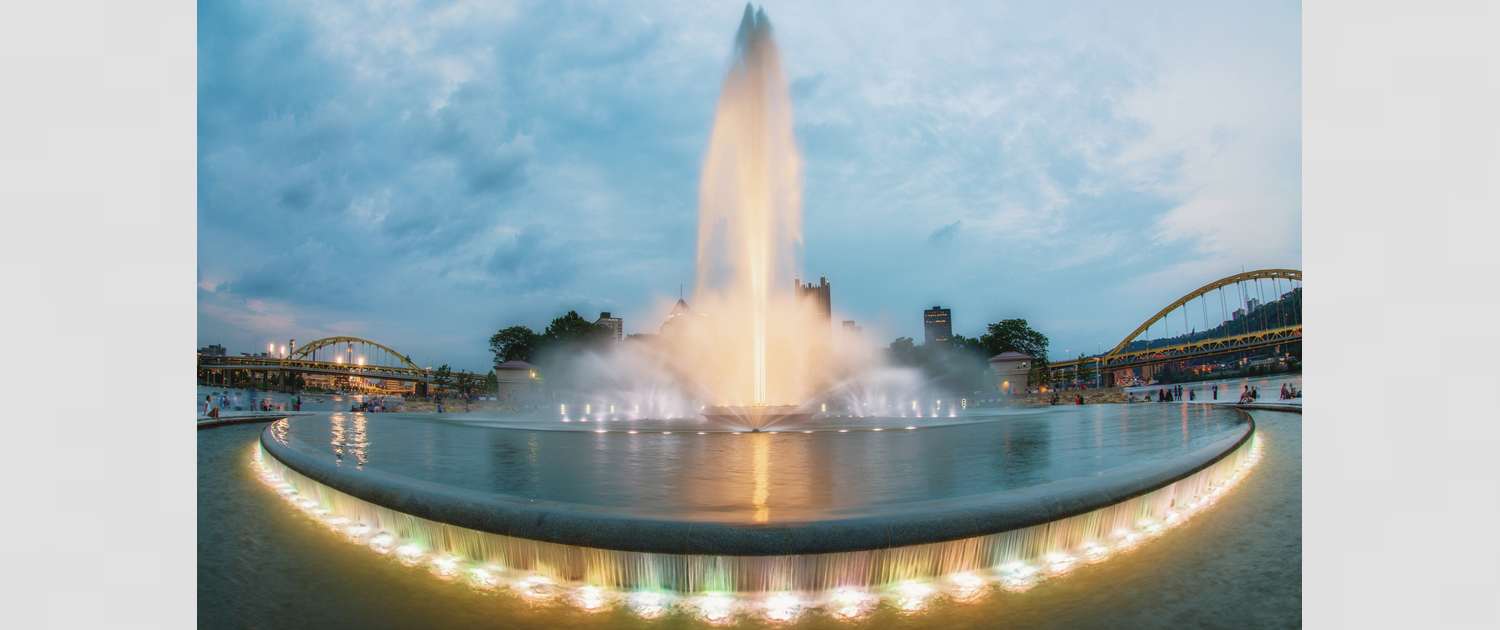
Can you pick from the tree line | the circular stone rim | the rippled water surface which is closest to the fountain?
the circular stone rim

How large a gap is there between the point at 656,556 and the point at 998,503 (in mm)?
2914

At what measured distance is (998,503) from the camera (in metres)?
5.70

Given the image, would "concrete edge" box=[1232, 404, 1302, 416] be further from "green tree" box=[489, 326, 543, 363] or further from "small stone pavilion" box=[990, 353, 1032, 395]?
"green tree" box=[489, 326, 543, 363]

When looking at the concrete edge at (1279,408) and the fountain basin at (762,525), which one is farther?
the concrete edge at (1279,408)

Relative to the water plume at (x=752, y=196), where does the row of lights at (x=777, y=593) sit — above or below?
below

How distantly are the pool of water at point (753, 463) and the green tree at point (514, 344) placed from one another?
67596 mm

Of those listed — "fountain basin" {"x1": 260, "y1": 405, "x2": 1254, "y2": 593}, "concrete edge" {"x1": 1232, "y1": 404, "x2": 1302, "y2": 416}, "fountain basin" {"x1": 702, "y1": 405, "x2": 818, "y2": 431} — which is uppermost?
"fountain basin" {"x1": 260, "y1": 405, "x2": 1254, "y2": 593}

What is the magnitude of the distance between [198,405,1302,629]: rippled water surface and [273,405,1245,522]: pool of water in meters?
1.12

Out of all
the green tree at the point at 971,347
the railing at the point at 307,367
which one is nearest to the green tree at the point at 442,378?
the railing at the point at 307,367

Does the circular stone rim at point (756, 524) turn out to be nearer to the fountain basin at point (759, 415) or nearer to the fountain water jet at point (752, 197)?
the fountain basin at point (759, 415)

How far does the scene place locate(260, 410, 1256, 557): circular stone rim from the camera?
500cm

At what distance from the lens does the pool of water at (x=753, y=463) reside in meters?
7.07

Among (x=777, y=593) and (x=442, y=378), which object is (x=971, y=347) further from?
(x=777, y=593)

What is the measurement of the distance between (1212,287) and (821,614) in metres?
141
